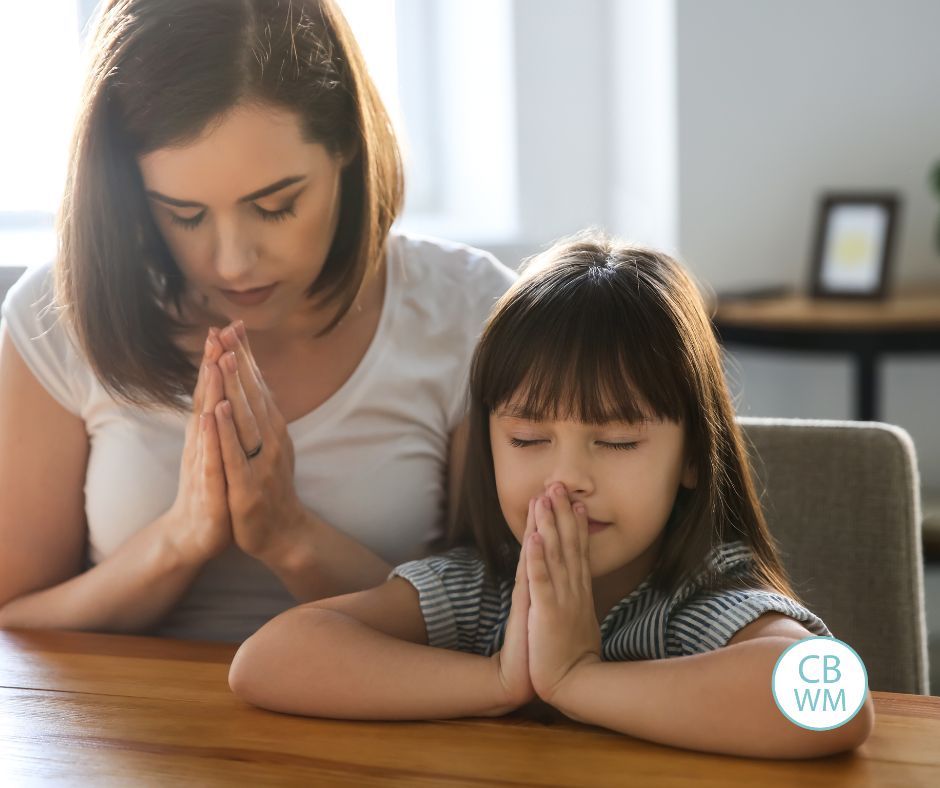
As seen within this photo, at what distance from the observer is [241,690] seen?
93cm

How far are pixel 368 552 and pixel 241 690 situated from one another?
36 cm

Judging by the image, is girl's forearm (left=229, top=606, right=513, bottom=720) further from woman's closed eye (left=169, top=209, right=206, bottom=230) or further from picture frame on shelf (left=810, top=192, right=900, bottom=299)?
picture frame on shelf (left=810, top=192, right=900, bottom=299)

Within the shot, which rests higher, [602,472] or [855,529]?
[602,472]

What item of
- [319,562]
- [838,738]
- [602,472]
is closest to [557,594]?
[602,472]

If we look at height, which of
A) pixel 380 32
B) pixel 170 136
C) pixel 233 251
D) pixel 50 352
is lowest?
pixel 50 352

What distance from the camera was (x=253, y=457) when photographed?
1163mm

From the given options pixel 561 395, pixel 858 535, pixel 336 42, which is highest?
pixel 336 42

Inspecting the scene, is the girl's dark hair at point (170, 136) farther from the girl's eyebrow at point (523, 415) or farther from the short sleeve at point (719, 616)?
the short sleeve at point (719, 616)

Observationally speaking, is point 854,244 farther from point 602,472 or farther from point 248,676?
point 248,676

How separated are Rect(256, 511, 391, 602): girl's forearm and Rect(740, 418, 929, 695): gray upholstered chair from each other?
44 centimetres

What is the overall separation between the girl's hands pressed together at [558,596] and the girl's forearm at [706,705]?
2cm

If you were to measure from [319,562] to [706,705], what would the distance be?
1.65 ft

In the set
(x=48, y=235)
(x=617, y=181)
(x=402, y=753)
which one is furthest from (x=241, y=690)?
(x=617, y=181)

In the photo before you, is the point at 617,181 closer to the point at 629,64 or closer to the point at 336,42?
the point at 629,64
